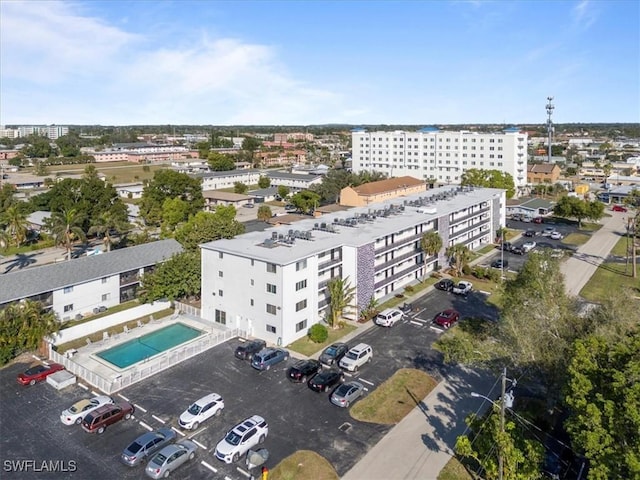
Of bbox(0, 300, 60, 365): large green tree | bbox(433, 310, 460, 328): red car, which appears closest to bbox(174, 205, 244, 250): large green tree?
bbox(0, 300, 60, 365): large green tree

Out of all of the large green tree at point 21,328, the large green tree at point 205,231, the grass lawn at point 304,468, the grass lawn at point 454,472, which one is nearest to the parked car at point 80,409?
the large green tree at point 21,328

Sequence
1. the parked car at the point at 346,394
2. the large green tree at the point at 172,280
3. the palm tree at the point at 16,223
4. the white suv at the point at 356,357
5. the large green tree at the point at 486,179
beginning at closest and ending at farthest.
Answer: the parked car at the point at 346,394 < the white suv at the point at 356,357 < the large green tree at the point at 172,280 < the palm tree at the point at 16,223 < the large green tree at the point at 486,179

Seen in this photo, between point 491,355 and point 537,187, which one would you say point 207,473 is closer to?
point 491,355

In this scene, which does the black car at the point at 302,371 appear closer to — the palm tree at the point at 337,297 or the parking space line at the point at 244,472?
the palm tree at the point at 337,297

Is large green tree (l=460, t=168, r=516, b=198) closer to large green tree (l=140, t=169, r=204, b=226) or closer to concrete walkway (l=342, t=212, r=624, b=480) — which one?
large green tree (l=140, t=169, r=204, b=226)

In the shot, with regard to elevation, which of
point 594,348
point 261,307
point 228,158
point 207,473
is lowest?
point 207,473

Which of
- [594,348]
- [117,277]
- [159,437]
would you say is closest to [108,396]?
[159,437]
